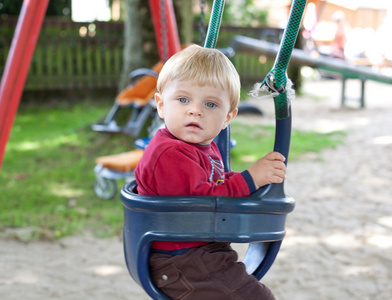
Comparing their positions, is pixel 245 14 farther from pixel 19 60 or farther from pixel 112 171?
pixel 19 60

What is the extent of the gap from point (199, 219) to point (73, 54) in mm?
9104

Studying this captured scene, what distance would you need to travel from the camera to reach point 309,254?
11.3 feet

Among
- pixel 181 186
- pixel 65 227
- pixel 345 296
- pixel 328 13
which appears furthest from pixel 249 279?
pixel 328 13

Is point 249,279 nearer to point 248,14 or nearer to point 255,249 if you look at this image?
point 255,249

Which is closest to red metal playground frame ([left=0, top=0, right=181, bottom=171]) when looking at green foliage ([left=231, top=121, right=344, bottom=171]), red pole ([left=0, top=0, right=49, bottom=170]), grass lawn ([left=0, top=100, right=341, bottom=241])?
red pole ([left=0, top=0, right=49, bottom=170])

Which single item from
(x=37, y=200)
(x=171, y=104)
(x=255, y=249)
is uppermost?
(x=171, y=104)

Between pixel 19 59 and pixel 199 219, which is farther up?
pixel 19 59

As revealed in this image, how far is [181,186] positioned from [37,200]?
3.32m

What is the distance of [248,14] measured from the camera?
1609 cm

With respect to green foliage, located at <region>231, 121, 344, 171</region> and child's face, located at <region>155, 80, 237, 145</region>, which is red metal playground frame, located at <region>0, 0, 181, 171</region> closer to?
child's face, located at <region>155, 80, 237, 145</region>

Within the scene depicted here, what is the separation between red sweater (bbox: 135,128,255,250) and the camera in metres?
1.42

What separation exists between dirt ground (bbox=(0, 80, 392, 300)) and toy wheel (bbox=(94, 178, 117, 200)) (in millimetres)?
884

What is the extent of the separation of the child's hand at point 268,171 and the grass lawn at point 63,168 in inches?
99.4

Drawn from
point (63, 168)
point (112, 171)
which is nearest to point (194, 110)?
point (112, 171)
